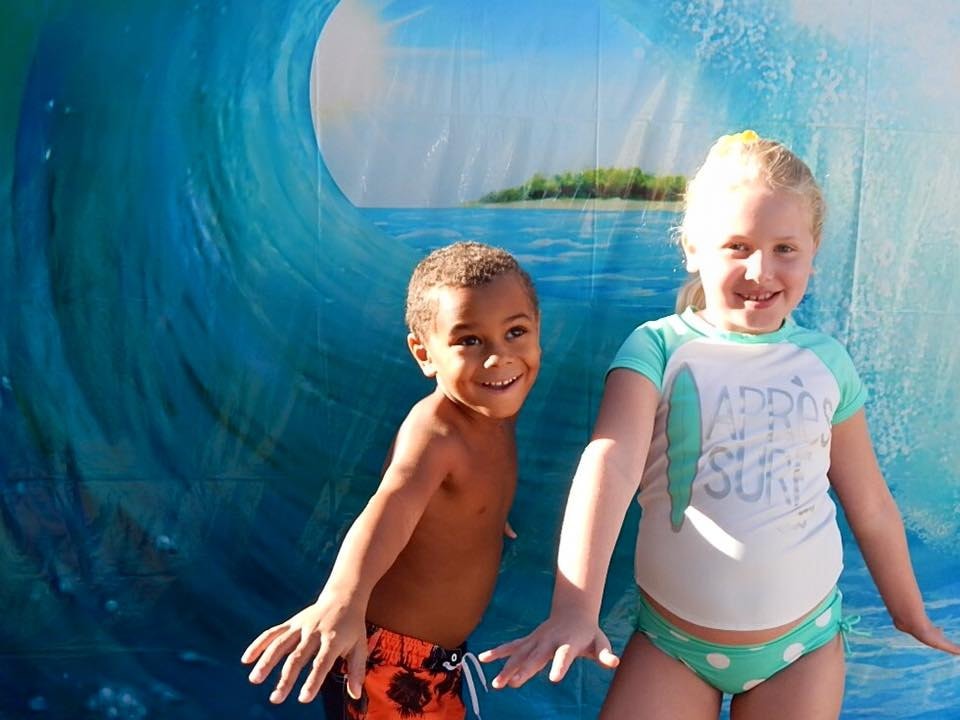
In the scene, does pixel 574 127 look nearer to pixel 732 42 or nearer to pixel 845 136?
pixel 732 42

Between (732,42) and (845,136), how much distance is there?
377 mm

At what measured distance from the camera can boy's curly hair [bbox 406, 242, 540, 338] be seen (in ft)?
6.13

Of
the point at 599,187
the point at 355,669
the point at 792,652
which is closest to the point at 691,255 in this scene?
the point at 599,187

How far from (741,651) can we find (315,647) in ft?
2.72

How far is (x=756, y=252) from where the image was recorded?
72.0 inches

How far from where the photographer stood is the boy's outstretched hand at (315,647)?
1525 mm

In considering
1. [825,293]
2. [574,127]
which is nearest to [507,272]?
[574,127]

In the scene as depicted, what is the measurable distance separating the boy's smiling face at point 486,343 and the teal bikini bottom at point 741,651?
556 millimetres

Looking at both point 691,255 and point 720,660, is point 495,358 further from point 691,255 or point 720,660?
point 720,660

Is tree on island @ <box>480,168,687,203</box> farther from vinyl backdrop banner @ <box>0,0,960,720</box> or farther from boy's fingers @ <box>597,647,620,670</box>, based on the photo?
boy's fingers @ <box>597,647,620,670</box>

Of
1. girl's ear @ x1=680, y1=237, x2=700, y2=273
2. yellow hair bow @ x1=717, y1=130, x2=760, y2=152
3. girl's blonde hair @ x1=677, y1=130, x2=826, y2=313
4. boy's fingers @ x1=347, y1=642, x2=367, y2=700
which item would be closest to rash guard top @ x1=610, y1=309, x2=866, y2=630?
girl's ear @ x1=680, y1=237, x2=700, y2=273

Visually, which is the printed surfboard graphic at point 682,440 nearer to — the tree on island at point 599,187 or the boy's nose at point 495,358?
the boy's nose at point 495,358

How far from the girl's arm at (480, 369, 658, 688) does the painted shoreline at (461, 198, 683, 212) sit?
0.64 meters

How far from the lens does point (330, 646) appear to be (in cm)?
159
